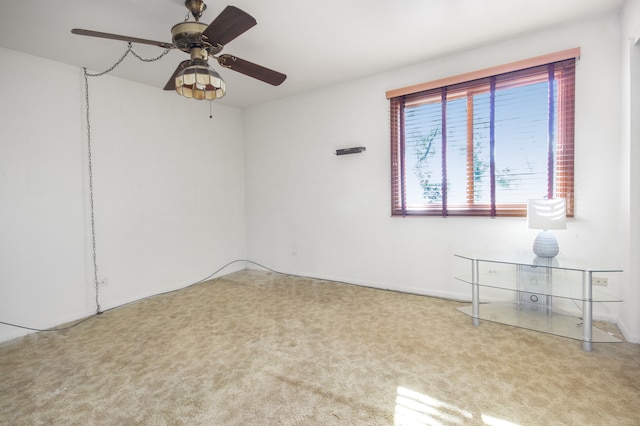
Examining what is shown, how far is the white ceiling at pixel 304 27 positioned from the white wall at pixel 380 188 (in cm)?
27

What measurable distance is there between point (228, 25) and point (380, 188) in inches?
95.0

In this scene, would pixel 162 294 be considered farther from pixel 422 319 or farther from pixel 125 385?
pixel 422 319

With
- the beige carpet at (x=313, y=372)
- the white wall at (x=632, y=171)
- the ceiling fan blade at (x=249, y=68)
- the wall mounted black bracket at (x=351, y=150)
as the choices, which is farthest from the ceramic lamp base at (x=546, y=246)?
the ceiling fan blade at (x=249, y=68)

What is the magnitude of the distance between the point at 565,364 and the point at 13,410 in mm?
3387

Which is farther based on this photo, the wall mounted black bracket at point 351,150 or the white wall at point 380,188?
the wall mounted black bracket at point 351,150

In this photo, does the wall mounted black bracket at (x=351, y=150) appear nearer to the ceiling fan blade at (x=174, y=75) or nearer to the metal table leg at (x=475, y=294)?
the metal table leg at (x=475, y=294)

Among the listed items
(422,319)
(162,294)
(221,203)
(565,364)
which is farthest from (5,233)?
(565,364)

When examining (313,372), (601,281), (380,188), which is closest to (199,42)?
(313,372)

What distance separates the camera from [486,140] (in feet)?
9.97

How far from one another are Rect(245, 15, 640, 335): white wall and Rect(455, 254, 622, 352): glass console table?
0.27 m

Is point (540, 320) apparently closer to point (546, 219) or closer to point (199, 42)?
point (546, 219)

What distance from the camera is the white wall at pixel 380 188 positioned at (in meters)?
2.55

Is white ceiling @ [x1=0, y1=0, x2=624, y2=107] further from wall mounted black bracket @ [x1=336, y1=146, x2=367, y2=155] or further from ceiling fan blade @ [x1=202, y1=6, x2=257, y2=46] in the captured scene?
wall mounted black bracket @ [x1=336, y1=146, x2=367, y2=155]

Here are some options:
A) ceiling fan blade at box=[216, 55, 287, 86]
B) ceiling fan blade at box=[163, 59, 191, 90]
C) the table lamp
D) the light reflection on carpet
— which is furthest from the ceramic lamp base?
ceiling fan blade at box=[163, 59, 191, 90]
